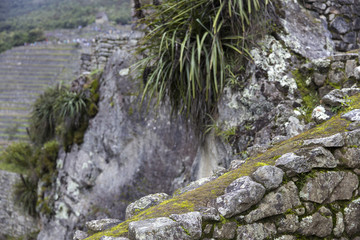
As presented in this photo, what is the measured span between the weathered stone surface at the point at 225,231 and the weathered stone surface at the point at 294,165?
1.34 ft

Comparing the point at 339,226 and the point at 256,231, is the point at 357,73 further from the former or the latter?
the point at 256,231

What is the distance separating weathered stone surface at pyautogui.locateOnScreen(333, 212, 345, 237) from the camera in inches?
67.7

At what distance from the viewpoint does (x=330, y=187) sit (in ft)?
5.72

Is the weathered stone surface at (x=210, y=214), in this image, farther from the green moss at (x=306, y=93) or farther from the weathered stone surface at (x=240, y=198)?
the green moss at (x=306, y=93)

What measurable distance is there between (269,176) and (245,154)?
1.55 metres

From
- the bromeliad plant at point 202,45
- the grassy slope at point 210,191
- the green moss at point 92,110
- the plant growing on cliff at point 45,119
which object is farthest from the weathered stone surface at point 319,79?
the plant growing on cliff at point 45,119

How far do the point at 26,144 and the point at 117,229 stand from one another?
9.71 metres

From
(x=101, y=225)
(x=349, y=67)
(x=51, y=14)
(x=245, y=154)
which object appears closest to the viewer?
(x=101, y=225)

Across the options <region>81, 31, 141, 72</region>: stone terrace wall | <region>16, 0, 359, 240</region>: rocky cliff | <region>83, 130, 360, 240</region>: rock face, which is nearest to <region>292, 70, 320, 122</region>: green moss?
<region>16, 0, 359, 240</region>: rocky cliff

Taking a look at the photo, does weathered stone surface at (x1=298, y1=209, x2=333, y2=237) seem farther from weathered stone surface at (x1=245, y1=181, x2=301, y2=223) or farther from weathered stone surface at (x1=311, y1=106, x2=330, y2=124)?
weathered stone surface at (x1=311, y1=106, x2=330, y2=124)

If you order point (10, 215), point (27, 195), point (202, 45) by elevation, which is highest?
point (202, 45)

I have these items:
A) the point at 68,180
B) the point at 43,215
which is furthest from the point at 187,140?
the point at 43,215

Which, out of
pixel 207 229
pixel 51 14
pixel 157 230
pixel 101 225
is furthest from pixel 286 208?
pixel 51 14

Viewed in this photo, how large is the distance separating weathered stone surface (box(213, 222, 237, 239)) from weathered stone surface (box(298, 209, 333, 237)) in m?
0.36
